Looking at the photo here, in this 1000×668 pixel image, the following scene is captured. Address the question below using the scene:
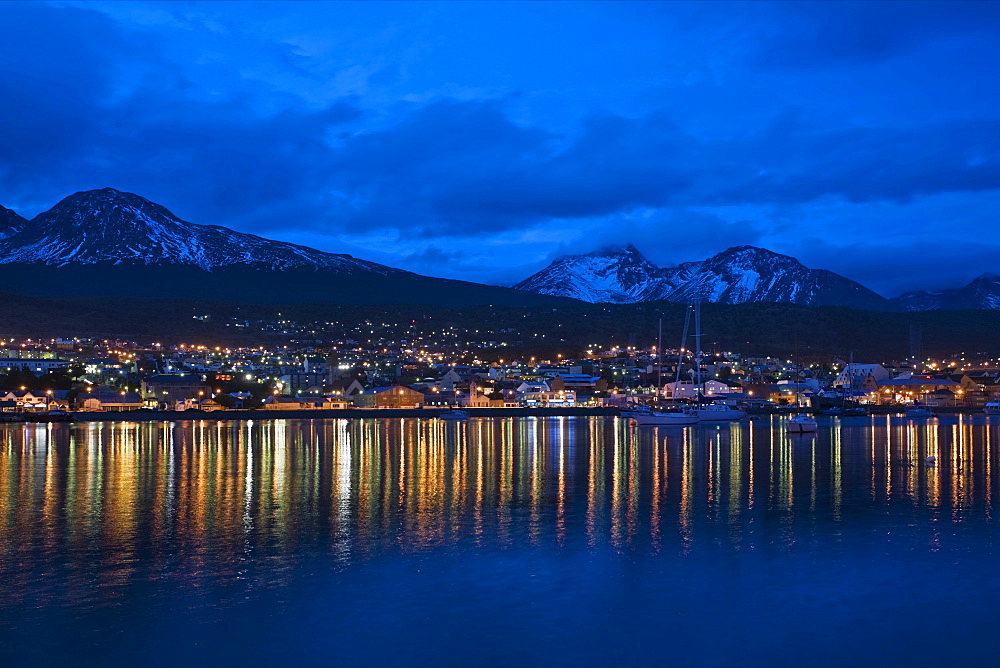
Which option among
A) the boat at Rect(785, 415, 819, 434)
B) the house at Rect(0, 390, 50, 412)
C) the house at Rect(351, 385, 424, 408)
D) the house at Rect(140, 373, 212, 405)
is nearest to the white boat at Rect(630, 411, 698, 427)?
the boat at Rect(785, 415, 819, 434)

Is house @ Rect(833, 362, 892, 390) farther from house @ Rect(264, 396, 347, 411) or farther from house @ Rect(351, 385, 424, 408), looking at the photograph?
house @ Rect(264, 396, 347, 411)

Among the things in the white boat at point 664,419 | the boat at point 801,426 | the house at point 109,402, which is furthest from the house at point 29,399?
the boat at point 801,426

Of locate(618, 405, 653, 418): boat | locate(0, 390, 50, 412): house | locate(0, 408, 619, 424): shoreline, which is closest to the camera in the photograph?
locate(618, 405, 653, 418): boat

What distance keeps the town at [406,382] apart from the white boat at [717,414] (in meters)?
2.43

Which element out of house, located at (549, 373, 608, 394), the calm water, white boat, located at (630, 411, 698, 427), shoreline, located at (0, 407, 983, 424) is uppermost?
the calm water

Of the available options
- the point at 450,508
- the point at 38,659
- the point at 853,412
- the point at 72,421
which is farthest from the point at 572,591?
the point at 853,412

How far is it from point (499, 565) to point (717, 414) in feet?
177

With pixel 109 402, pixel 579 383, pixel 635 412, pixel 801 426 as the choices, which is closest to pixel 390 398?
pixel 579 383

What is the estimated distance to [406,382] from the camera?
307 ft

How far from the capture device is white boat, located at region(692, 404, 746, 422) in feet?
212

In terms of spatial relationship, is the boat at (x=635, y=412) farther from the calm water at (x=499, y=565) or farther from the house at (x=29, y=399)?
the house at (x=29, y=399)

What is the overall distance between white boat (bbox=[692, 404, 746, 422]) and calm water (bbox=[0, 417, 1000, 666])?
35.4 meters

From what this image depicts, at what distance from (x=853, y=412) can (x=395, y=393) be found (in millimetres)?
39086

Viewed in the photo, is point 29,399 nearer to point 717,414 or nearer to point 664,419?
point 664,419
